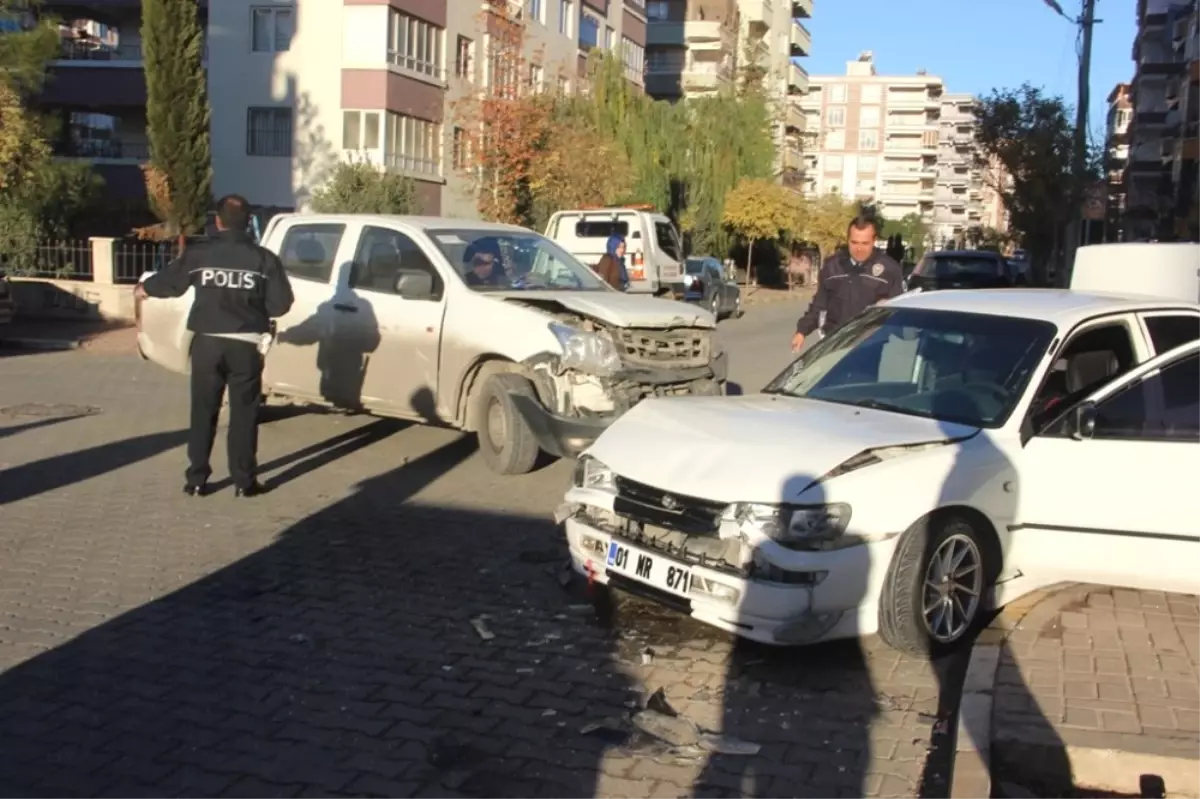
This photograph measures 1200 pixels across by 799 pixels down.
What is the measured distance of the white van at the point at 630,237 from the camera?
22.6 metres

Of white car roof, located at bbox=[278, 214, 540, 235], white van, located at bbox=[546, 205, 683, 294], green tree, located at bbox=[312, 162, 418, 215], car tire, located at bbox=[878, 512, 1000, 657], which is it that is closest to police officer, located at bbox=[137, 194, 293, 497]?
white car roof, located at bbox=[278, 214, 540, 235]

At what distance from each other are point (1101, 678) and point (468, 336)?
18.2 feet

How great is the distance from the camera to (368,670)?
205 inches

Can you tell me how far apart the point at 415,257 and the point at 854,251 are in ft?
11.5

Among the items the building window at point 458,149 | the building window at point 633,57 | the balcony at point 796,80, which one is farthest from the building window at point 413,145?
the balcony at point 796,80

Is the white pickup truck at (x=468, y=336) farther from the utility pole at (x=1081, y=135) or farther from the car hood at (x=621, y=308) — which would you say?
the utility pole at (x=1081, y=135)

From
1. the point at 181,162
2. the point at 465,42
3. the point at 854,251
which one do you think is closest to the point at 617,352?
the point at 854,251

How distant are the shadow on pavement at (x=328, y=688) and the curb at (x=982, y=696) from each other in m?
1.26

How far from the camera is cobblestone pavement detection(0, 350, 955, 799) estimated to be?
4238 millimetres

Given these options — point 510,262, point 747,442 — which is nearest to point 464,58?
point 510,262

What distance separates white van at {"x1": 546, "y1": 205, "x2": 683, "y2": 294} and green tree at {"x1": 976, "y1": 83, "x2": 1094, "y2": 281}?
26.0 meters

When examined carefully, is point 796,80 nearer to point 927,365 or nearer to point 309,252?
point 309,252

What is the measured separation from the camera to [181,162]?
108 ft

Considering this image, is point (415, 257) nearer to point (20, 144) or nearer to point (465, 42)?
point (20, 144)
